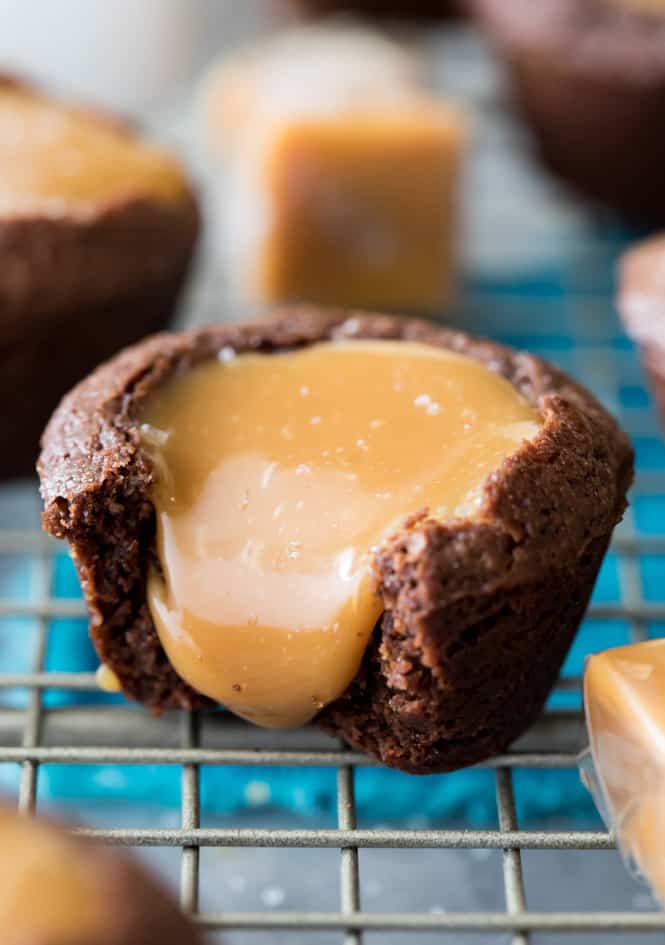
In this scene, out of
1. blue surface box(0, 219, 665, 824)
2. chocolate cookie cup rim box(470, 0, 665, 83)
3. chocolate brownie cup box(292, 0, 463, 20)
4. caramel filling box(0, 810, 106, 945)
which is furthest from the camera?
chocolate brownie cup box(292, 0, 463, 20)

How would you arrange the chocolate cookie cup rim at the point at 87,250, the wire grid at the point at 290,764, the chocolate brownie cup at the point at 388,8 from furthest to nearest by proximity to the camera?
the chocolate brownie cup at the point at 388,8
the chocolate cookie cup rim at the point at 87,250
the wire grid at the point at 290,764

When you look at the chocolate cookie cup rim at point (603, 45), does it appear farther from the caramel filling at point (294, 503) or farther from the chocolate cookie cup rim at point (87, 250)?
the caramel filling at point (294, 503)

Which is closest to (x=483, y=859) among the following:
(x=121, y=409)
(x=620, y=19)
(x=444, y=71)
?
(x=121, y=409)

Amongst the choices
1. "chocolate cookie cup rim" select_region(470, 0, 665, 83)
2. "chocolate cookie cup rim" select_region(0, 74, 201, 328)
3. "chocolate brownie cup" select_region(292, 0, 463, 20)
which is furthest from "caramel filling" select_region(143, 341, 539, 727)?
"chocolate brownie cup" select_region(292, 0, 463, 20)

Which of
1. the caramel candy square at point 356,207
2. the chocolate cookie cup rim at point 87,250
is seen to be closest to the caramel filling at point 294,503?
the chocolate cookie cup rim at point 87,250

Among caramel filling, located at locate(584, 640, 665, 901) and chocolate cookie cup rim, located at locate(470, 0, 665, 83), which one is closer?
caramel filling, located at locate(584, 640, 665, 901)

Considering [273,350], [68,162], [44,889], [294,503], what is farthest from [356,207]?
[44,889]

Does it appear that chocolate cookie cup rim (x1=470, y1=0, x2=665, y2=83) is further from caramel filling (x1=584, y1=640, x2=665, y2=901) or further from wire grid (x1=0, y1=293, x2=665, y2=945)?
caramel filling (x1=584, y1=640, x2=665, y2=901)
